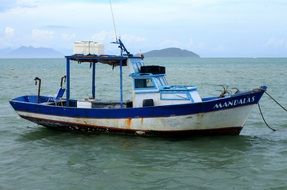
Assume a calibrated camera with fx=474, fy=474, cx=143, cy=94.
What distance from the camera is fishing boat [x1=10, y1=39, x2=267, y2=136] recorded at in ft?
55.1

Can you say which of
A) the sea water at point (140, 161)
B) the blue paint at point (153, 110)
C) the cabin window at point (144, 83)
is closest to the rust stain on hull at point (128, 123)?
the blue paint at point (153, 110)

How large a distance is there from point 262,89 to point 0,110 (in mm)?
15951

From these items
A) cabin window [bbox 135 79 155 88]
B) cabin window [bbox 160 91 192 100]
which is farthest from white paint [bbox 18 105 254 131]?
cabin window [bbox 135 79 155 88]

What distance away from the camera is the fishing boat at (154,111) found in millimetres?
16797

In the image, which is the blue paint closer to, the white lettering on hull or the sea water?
the white lettering on hull

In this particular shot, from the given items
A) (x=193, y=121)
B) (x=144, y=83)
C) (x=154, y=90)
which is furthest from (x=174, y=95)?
(x=144, y=83)

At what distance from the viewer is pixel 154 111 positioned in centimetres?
1700

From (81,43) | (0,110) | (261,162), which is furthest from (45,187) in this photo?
(0,110)

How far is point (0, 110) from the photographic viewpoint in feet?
88.3

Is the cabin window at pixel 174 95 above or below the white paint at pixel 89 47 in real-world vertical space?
below

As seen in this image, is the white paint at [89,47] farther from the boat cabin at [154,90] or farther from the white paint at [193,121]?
the white paint at [193,121]

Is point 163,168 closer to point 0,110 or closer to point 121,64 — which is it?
point 121,64

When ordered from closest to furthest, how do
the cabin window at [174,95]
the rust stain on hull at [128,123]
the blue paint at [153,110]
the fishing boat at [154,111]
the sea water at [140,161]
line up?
1. the sea water at [140,161]
2. the blue paint at [153,110]
3. the fishing boat at [154,111]
4. the cabin window at [174,95]
5. the rust stain on hull at [128,123]

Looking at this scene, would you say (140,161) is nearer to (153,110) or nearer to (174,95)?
(153,110)
